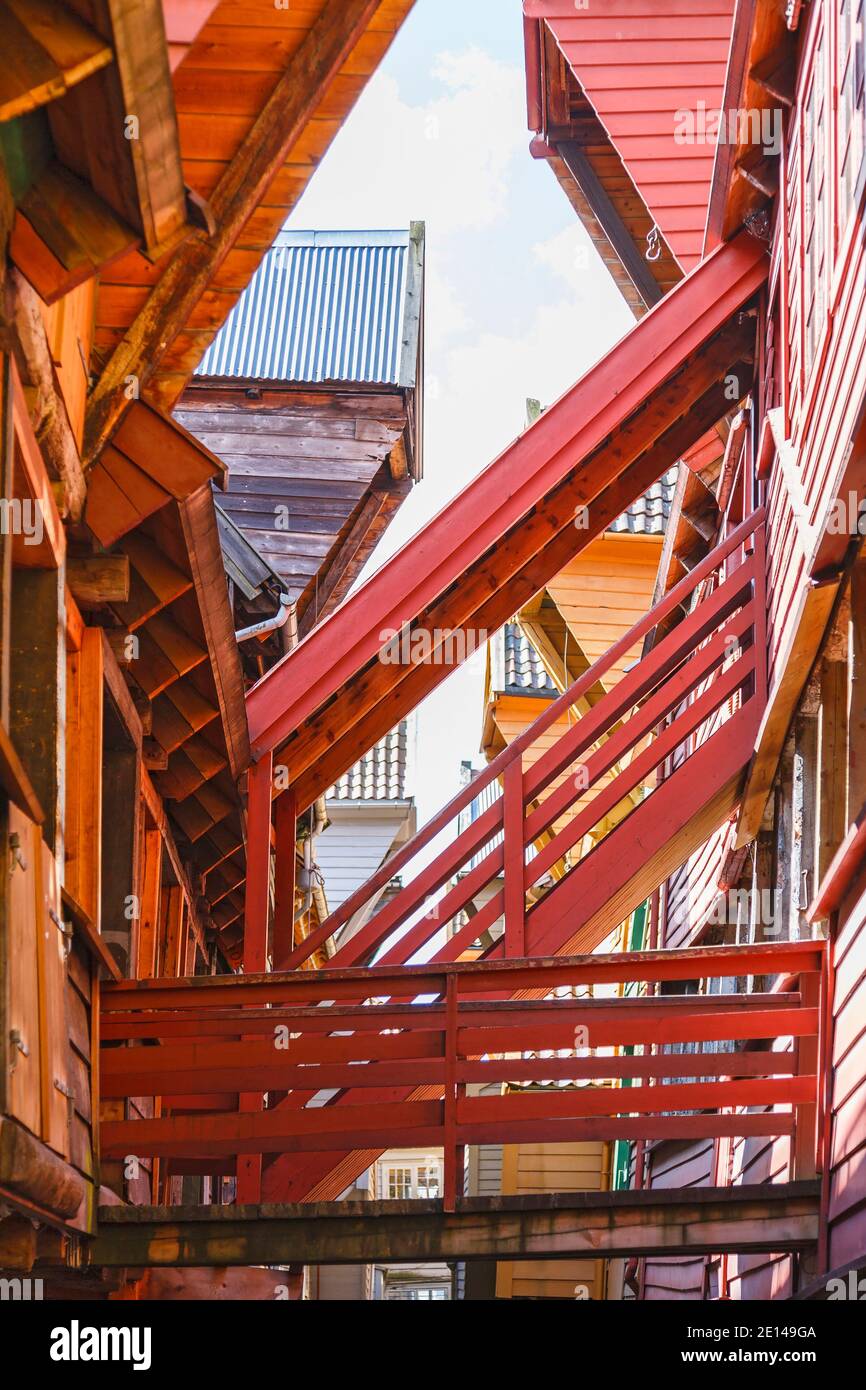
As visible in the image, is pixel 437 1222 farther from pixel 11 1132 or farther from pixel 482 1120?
pixel 11 1132

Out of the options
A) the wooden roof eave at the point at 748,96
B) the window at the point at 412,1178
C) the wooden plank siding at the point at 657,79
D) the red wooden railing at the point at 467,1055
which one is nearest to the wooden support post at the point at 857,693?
the red wooden railing at the point at 467,1055

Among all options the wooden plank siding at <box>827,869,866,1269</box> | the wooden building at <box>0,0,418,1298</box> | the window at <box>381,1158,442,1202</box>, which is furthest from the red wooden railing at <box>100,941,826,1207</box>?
the window at <box>381,1158,442,1202</box>

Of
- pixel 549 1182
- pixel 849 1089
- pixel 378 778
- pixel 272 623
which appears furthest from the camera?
pixel 378 778

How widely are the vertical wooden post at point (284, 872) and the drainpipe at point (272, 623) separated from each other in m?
1.11

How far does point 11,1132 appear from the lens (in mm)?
3957

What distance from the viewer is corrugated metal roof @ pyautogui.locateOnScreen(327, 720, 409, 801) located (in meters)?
26.7

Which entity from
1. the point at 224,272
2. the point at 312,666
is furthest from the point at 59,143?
the point at 312,666

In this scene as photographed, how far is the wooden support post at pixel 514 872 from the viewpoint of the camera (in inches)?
353

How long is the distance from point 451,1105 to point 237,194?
3.40 m

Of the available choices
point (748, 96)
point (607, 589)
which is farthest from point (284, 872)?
point (607, 589)

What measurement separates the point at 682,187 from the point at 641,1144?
7437 millimetres

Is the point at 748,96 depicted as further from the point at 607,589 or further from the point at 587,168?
the point at 607,589

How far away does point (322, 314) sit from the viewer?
52.1 feet

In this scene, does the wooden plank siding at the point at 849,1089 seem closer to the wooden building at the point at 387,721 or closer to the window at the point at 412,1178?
the wooden building at the point at 387,721
